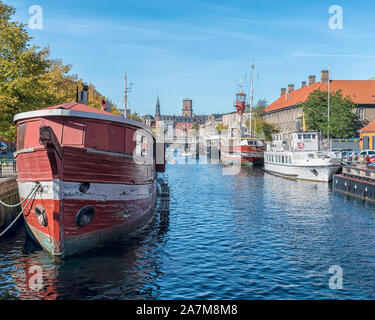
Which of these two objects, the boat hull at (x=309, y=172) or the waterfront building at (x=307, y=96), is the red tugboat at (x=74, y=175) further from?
the waterfront building at (x=307, y=96)

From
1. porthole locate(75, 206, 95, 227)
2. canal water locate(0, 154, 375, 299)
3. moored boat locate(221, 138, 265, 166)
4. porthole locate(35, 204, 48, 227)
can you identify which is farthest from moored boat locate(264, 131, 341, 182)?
porthole locate(35, 204, 48, 227)

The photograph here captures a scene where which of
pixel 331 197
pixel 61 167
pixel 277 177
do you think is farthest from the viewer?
pixel 277 177

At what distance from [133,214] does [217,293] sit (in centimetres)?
696

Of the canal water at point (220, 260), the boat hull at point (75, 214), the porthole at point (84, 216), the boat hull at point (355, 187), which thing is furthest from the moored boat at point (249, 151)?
the porthole at point (84, 216)

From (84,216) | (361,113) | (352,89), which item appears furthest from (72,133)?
(352,89)

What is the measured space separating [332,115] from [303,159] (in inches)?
1177

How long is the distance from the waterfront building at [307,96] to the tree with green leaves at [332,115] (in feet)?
8.93

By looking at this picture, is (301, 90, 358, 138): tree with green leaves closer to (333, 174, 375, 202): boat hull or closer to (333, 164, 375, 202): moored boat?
(333, 164, 375, 202): moored boat

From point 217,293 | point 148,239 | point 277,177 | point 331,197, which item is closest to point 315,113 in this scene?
point 277,177

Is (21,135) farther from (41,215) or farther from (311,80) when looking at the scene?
(311,80)

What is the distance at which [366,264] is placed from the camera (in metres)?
14.6

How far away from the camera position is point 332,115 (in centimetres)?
6788

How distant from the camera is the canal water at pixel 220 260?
12.1 meters
